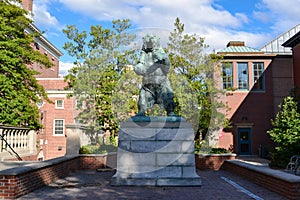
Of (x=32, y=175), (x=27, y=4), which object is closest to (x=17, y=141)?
(x=32, y=175)

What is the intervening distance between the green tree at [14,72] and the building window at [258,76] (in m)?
19.6

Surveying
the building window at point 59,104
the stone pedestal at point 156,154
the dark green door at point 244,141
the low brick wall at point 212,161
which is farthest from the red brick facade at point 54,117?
the stone pedestal at point 156,154

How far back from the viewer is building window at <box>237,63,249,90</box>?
94.7 feet

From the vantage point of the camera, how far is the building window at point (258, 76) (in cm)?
2888

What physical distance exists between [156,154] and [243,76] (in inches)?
863

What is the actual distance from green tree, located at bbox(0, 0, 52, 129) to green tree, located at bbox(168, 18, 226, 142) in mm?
8492

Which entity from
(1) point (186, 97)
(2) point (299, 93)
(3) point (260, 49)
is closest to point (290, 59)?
(3) point (260, 49)

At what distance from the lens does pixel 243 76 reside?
2895 cm

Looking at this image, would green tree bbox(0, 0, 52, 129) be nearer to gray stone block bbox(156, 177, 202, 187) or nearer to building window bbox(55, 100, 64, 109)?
gray stone block bbox(156, 177, 202, 187)

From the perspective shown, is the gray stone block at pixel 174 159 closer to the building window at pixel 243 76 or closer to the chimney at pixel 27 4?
the building window at pixel 243 76

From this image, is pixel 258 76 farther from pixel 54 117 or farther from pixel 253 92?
pixel 54 117

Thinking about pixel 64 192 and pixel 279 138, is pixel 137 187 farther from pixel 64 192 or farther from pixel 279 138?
pixel 279 138

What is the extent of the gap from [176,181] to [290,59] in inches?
942

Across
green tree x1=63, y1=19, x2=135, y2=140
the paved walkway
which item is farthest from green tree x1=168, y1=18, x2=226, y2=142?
the paved walkway
